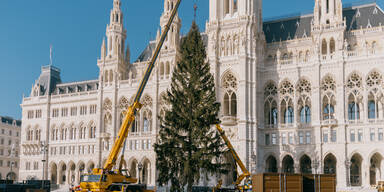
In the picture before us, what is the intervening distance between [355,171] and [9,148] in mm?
90345

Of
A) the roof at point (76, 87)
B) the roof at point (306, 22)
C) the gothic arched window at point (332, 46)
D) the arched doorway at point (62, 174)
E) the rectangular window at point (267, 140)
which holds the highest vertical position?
the roof at point (306, 22)

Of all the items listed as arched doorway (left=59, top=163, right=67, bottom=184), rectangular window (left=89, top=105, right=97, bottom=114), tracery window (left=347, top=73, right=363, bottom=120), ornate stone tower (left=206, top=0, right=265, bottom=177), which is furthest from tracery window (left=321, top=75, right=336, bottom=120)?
arched doorway (left=59, top=163, right=67, bottom=184)

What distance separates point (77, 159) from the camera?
307 feet

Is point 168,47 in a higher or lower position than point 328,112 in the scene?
higher

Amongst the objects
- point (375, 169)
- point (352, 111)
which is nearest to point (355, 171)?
point (375, 169)

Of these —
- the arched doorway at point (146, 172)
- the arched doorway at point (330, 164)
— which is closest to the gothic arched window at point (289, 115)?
the arched doorway at point (330, 164)

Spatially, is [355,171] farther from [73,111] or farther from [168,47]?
[73,111]

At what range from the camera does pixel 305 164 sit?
74875 millimetres

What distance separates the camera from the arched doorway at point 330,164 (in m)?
72.4

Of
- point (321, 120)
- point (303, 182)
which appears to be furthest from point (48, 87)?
point (303, 182)

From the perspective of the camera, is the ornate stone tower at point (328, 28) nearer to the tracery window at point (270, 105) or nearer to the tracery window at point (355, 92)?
the tracery window at point (355, 92)

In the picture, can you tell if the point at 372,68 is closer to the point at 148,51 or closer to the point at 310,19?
the point at 310,19

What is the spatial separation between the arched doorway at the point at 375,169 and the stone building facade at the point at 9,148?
285 feet

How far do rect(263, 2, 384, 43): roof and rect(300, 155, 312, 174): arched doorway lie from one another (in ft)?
68.8
